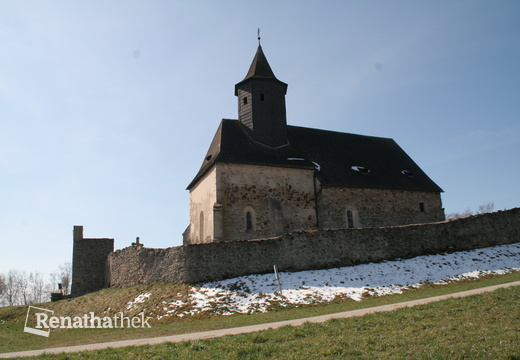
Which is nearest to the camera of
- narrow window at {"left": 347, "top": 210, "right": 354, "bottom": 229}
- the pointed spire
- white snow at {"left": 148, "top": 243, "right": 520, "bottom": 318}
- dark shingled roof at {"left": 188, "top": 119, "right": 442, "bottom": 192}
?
white snow at {"left": 148, "top": 243, "right": 520, "bottom": 318}

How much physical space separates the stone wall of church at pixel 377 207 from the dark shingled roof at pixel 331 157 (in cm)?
48

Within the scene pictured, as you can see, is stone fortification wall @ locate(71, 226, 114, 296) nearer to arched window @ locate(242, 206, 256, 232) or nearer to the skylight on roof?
arched window @ locate(242, 206, 256, 232)

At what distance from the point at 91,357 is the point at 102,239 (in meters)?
20.7

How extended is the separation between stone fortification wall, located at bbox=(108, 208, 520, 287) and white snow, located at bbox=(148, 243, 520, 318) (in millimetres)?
562

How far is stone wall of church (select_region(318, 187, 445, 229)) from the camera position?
27.3 metres

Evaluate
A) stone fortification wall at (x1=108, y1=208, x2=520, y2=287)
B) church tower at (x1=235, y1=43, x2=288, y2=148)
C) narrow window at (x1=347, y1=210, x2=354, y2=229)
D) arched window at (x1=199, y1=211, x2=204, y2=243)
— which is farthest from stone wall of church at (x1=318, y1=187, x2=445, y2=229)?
arched window at (x1=199, y1=211, x2=204, y2=243)

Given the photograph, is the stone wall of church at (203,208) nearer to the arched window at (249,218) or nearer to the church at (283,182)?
the church at (283,182)

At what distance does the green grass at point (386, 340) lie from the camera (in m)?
7.26

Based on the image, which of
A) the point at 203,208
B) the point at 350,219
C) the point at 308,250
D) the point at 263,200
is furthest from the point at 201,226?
the point at 308,250

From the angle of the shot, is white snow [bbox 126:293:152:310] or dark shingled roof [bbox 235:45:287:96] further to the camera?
dark shingled roof [bbox 235:45:287:96]

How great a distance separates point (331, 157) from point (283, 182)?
214 inches

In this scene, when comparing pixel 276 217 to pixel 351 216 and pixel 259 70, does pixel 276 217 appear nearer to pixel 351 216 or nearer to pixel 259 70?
pixel 351 216

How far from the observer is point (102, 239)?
92.6 feet

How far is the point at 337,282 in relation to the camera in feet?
59.8
